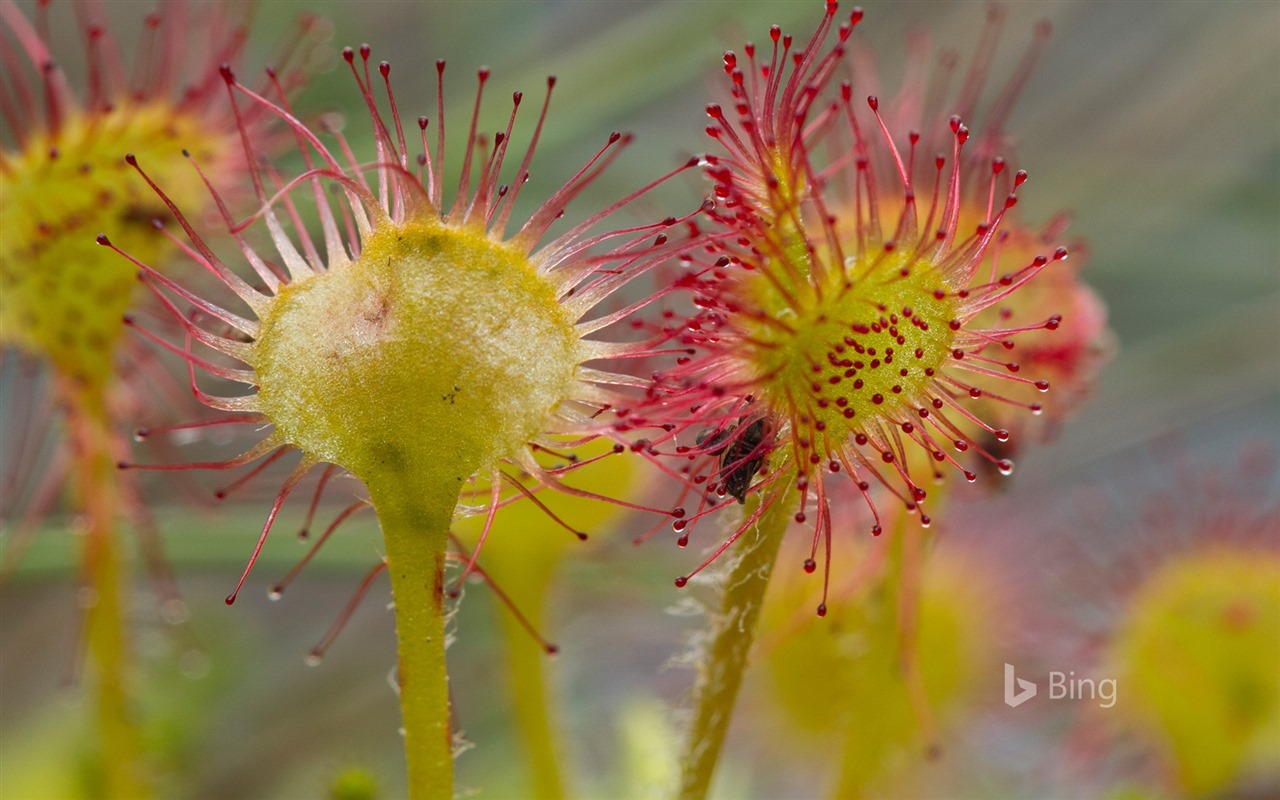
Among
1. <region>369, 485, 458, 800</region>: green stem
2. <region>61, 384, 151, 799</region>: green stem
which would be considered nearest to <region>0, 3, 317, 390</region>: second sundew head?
<region>61, 384, 151, 799</region>: green stem

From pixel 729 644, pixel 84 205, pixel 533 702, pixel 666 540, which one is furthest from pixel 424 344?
pixel 666 540

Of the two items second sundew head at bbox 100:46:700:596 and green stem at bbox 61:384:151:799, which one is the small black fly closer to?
second sundew head at bbox 100:46:700:596

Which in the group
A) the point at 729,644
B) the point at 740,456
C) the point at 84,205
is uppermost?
the point at 84,205

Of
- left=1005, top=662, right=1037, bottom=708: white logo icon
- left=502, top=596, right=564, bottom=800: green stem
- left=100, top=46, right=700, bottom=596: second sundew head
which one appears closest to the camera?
left=100, top=46, right=700, bottom=596: second sundew head

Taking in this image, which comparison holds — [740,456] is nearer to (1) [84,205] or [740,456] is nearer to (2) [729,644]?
(2) [729,644]

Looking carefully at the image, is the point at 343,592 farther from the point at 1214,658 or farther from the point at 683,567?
the point at 1214,658

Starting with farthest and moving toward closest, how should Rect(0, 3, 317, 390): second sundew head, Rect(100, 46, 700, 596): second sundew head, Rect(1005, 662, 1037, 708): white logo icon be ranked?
Rect(1005, 662, 1037, 708): white logo icon < Rect(0, 3, 317, 390): second sundew head < Rect(100, 46, 700, 596): second sundew head
